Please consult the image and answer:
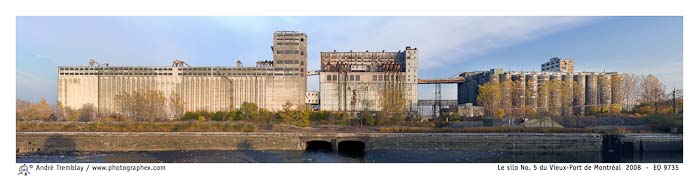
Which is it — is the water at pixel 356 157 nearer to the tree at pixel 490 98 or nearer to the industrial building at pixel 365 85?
the tree at pixel 490 98

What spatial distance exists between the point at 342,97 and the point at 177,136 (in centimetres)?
3465

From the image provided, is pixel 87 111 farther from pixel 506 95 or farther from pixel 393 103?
pixel 506 95

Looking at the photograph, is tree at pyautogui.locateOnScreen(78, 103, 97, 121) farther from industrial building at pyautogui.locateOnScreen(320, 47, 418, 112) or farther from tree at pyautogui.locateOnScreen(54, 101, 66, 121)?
industrial building at pyautogui.locateOnScreen(320, 47, 418, 112)

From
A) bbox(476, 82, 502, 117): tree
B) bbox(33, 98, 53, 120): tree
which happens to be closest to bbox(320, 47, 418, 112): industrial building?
bbox(476, 82, 502, 117): tree

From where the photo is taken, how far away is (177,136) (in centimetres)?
2958

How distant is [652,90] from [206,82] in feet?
223

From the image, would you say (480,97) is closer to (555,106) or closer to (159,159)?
(555,106)

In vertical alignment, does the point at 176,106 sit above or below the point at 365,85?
below

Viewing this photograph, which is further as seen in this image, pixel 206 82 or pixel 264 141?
pixel 206 82

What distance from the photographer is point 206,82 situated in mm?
64812

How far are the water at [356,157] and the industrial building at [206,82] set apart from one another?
34.2 m

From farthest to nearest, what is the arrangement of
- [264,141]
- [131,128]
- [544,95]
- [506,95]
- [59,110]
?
[544,95], [506,95], [59,110], [131,128], [264,141]

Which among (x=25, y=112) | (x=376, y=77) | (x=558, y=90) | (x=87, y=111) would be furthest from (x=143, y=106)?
(x=558, y=90)

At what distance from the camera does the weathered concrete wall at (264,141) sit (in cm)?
2892
